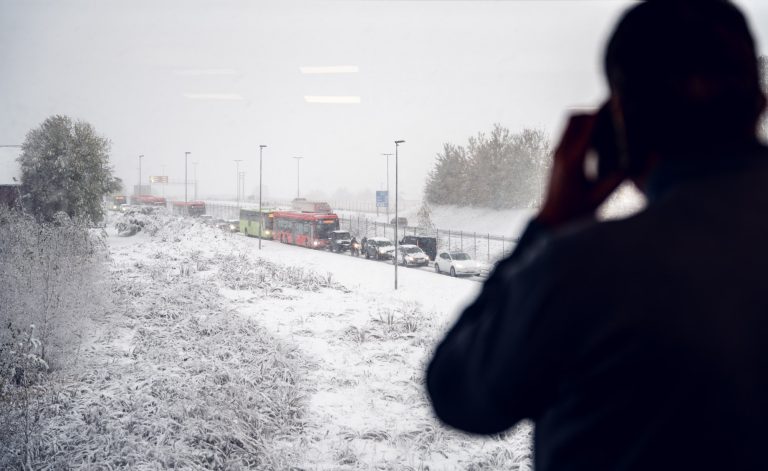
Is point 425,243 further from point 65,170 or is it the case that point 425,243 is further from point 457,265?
point 65,170

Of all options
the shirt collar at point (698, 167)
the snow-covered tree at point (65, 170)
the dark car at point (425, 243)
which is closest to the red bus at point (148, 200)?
the snow-covered tree at point (65, 170)

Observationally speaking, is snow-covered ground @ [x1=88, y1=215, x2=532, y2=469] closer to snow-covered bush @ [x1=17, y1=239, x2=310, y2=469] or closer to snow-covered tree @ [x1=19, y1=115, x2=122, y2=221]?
snow-covered bush @ [x1=17, y1=239, x2=310, y2=469]

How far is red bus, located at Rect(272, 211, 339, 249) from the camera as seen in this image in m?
28.1

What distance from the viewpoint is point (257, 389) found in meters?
6.29

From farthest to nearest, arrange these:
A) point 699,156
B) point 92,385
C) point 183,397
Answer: point 92,385 → point 183,397 → point 699,156

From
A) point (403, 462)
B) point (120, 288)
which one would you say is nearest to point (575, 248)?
point (403, 462)

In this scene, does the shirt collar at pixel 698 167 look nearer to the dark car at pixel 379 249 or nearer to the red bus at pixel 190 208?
the dark car at pixel 379 249

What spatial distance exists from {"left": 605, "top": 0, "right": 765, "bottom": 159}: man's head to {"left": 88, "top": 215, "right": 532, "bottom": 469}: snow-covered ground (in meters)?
0.53

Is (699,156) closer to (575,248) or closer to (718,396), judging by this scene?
(575,248)

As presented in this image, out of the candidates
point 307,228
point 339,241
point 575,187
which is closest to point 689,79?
point 575,187

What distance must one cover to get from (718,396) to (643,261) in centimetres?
23

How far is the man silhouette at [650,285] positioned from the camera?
0.81 meters

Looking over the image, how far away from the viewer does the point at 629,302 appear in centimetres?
83

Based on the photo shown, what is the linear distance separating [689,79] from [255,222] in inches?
1311
